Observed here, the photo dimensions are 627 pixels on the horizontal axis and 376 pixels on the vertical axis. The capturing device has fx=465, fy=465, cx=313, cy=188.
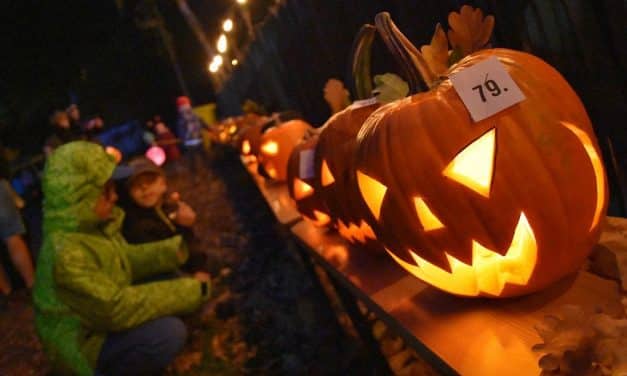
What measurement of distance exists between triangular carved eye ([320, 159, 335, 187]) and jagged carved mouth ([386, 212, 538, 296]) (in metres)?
0.77

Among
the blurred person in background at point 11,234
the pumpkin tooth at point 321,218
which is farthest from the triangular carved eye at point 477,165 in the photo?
the blurred person in background at point 11,234

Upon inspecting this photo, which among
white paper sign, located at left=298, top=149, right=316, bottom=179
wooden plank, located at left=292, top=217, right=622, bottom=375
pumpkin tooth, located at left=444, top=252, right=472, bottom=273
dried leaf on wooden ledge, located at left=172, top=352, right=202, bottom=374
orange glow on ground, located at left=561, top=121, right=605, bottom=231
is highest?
white paper sign, located at left=298, top=149, right=316, bottom=179

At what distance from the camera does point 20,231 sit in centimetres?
653

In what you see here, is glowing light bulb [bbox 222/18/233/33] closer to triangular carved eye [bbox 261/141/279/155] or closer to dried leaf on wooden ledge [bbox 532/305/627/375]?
triangular carved eye [bbox 261/141/279/155]

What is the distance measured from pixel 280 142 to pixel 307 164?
1759 mm

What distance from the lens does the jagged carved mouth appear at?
3.78 feet

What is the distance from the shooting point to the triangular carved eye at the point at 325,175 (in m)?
1.94

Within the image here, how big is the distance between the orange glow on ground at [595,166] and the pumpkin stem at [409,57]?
15.4 inches

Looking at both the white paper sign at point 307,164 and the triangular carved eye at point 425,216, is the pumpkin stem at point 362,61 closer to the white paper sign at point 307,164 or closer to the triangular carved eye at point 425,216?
the white paper sign at point 307,164

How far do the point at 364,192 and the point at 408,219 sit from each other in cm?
20

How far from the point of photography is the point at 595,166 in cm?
119

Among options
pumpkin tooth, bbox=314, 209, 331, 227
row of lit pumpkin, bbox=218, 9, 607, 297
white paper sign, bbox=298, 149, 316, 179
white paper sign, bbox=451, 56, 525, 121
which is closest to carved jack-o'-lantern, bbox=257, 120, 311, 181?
pumpkin tooth, bbox=314, 209, 331, 227

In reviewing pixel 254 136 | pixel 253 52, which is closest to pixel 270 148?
pixel 254 136

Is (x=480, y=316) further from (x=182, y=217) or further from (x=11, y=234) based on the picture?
(x=11, y=234)
